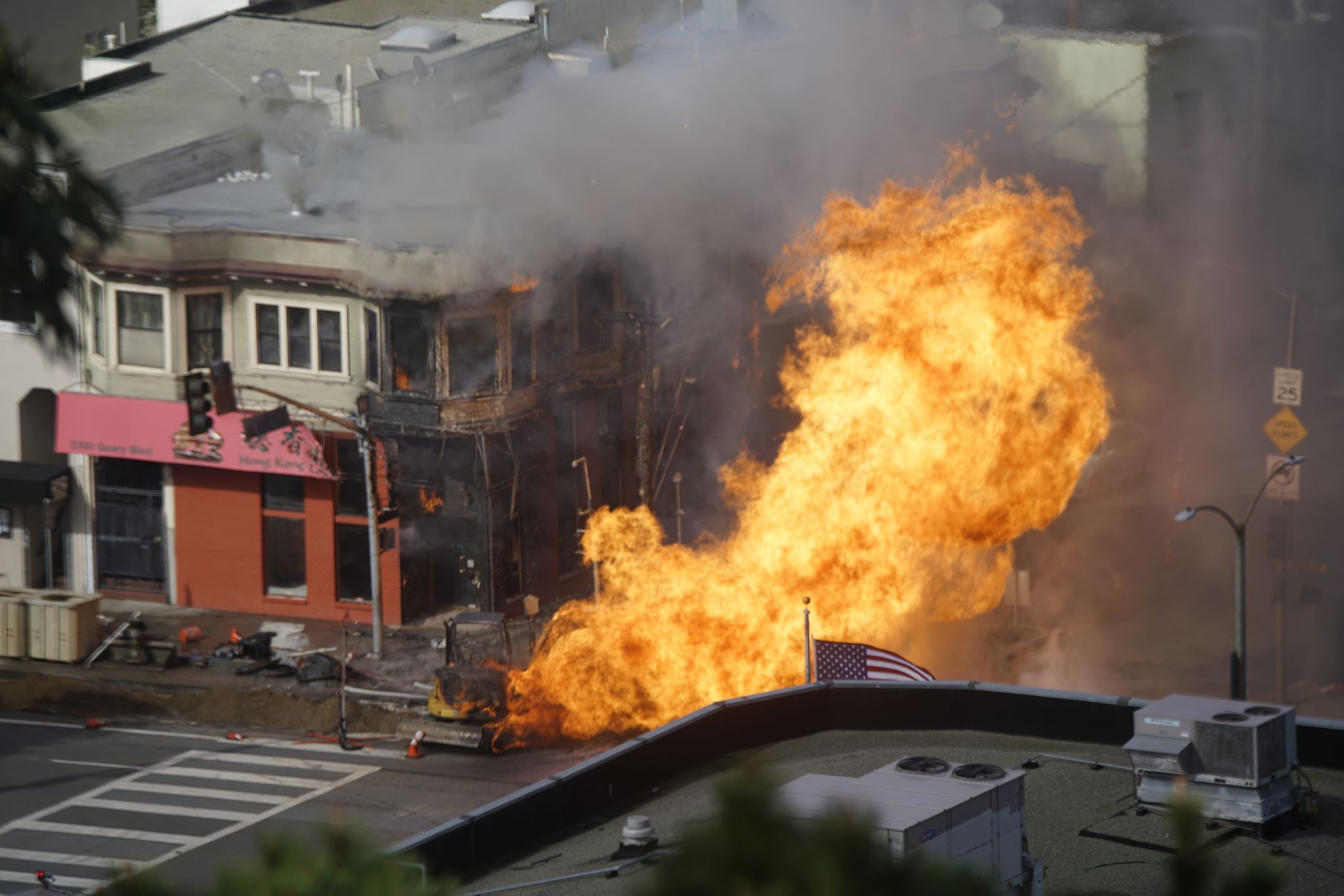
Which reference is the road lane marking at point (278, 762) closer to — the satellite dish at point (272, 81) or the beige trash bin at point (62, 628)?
the beige trash bin at point (62, 628)

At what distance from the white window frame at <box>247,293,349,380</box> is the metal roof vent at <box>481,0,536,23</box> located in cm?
883

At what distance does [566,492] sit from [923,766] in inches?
766

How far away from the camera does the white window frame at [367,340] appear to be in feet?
94.3

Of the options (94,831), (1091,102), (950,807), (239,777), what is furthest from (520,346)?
(950,807)

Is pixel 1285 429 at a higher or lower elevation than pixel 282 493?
higher

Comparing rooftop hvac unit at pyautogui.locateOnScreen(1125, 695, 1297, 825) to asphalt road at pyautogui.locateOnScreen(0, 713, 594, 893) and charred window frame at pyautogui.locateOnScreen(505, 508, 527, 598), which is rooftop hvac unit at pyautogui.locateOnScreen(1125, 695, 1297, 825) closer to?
asphalt road at pyautogui.locateOnScreen(0, 713, 594, 893)

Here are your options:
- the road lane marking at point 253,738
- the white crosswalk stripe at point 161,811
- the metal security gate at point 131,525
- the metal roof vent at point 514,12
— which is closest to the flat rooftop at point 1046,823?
the white crosswalk stripe at point 161,811

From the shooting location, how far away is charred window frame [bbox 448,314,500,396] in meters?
28.5

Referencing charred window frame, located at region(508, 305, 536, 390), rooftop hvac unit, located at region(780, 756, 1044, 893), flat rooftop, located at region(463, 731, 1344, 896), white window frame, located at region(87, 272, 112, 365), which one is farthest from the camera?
white window frame, located at region(87, 272, 112, 365)

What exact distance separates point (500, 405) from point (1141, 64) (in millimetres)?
14652

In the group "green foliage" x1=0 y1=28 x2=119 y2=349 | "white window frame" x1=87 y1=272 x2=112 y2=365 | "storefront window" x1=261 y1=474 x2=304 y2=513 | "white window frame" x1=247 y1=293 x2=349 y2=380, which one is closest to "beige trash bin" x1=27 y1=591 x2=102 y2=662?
"storefront window" x1=261 y1=474 x2=304 y2=513

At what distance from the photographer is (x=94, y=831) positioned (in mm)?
21266

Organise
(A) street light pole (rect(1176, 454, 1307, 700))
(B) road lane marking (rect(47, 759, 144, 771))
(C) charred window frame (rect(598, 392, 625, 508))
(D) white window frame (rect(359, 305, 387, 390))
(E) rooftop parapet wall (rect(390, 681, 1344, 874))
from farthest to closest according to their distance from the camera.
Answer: (C) charred window frame (rect(598, 392, 625, 508)) → (D) white window frame (rect(359, 305, 387, 390)) → (B) road lane marking (rect(47, 759, 144, 771)) → (A) street light pole (rect(1176, 454, 1307, 700)) → (E) rooftop parapet wall (rect(390, 681, 1344, 874))

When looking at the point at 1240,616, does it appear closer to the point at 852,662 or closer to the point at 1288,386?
the point at 1288,386
